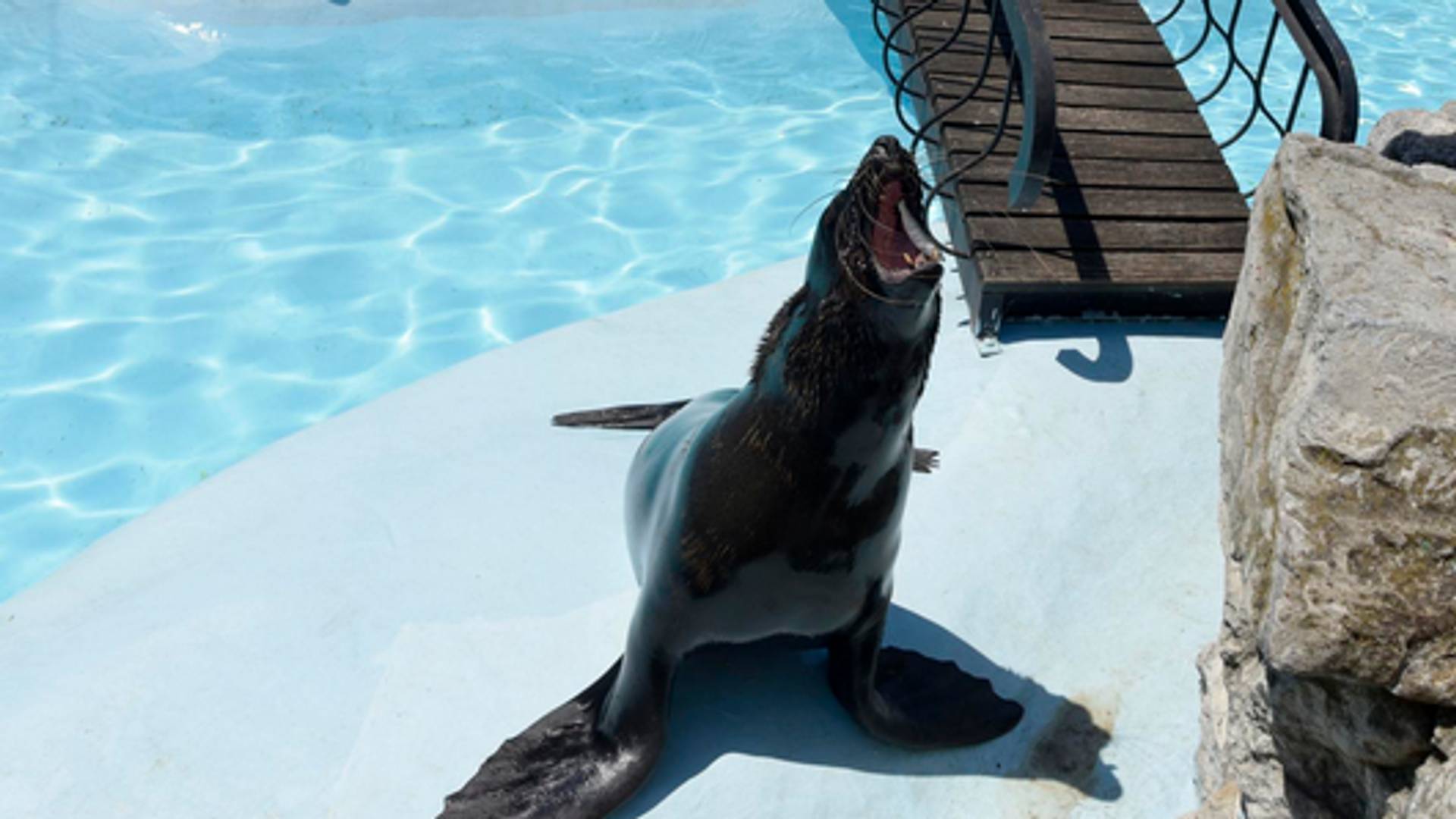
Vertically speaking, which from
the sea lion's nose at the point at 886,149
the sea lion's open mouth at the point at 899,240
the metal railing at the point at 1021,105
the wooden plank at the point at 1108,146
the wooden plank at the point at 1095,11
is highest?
the sea lion's nose at the point at 886,149

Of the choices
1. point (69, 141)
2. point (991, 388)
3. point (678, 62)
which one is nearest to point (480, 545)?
point (991, 388)

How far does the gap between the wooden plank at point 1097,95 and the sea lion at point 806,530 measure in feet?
10.9

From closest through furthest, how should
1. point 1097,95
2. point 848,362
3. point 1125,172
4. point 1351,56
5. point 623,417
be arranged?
1. point 848,362
2. point 623,417
3. point 1125,172
4. point 1097,95
5. point 1351,56

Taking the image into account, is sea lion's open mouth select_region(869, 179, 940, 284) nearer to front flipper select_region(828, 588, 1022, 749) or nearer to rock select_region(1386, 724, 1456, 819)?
front flipper select_region(828, 588, 1022, 749)

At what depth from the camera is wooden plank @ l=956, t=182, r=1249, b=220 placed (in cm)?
482

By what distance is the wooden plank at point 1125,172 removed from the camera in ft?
16.5

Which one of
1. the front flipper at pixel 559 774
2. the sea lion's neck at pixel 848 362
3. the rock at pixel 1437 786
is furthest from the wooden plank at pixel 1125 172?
the rock at pixel 1437 786

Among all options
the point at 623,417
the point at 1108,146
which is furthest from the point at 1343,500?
the point at 1108,146

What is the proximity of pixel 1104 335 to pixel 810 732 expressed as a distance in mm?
2170

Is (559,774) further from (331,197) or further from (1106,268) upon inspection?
(331,197)

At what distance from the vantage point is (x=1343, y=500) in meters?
1.73

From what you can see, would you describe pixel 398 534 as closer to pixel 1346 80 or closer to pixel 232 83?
pixel 1346 80

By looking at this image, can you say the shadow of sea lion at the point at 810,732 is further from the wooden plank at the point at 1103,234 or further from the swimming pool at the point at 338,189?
the swimming pool at the point at 338,189

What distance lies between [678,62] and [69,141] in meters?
3.59
